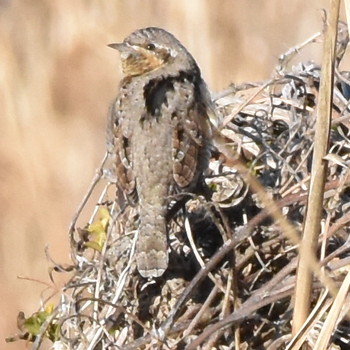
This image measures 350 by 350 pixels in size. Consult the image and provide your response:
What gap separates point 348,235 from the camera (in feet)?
7.10

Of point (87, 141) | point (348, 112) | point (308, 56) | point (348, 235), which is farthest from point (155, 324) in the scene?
point (87, 141)

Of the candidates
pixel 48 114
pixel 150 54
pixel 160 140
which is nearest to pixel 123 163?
pixel 160 140

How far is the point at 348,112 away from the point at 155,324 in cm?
53

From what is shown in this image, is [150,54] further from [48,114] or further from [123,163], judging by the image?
[48,114]

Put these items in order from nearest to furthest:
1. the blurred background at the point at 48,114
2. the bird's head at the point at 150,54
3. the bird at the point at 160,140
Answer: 1. the bird at the point at 160,140
2. the bird's head at the point at 150,54
3. the blurred background at the point at 48,114

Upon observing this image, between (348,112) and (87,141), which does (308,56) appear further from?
(87,141)

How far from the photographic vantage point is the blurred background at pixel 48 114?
4398mm

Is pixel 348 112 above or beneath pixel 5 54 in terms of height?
beneath

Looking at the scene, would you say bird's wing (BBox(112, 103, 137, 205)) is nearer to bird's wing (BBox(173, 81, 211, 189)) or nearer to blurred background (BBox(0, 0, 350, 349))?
bird's wing (BBox(173, 81, 211, 189))

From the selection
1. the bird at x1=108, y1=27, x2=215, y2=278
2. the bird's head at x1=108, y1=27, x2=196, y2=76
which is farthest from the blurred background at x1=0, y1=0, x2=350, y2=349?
the bird at x1=108, y1=27, x2=215, y2=278

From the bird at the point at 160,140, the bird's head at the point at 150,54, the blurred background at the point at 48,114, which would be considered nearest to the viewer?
the bird at the point at 160,140

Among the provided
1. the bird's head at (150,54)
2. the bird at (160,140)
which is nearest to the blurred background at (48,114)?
the bird's head at (150,54)

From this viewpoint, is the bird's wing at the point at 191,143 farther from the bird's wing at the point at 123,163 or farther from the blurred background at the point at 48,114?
the blurred background at the point at 48,114

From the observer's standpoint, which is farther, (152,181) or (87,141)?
(87,141)
